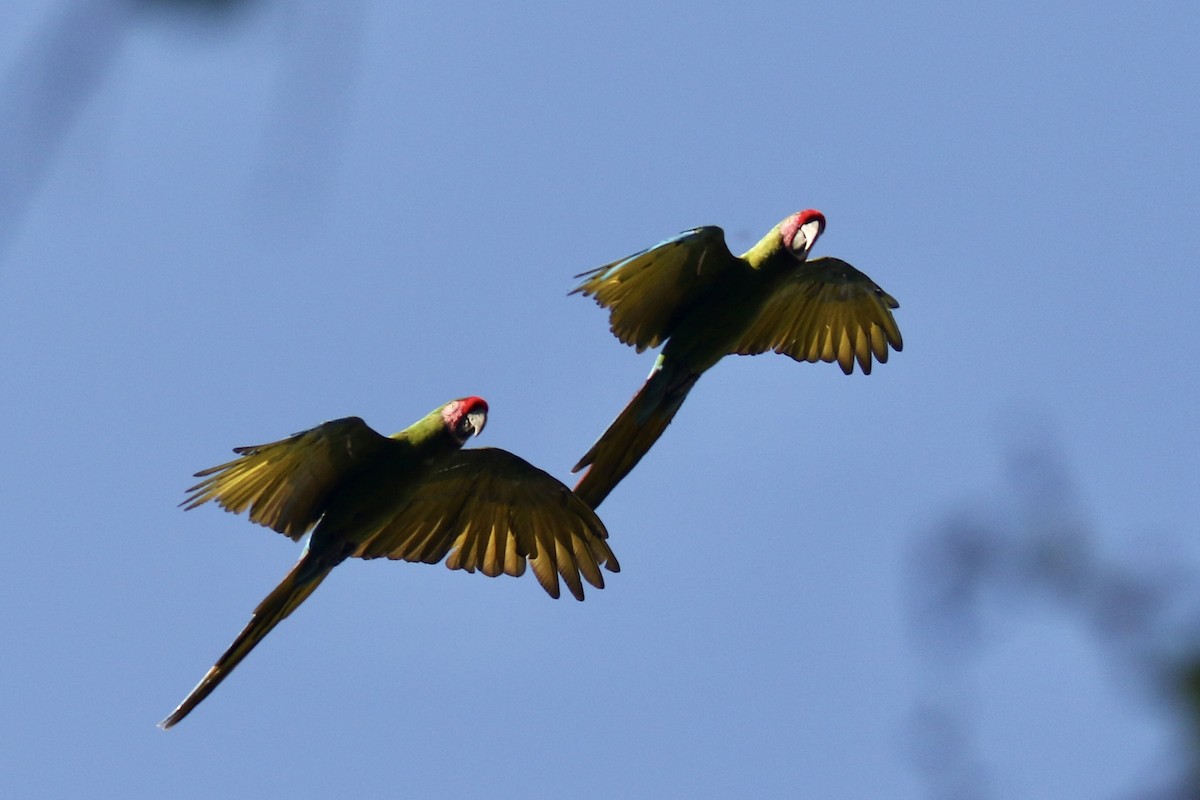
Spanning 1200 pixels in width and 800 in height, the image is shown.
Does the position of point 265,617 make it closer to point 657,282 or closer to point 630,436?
point 630,436

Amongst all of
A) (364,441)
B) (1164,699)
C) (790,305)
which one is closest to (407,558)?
(364,441)

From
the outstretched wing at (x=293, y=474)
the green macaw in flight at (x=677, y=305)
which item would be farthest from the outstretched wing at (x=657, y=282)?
the outstretched wing at (x=293, y=474)

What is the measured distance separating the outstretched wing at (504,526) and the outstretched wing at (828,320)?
139 cm

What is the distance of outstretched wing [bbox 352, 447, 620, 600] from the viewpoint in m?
7.83

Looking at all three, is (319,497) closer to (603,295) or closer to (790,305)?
(603,295)

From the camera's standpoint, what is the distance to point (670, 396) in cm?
780

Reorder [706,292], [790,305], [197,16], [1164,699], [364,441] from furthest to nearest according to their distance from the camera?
1. [790,305]
2. [706,292]
3. [364,441]
4. [1164,699]
5. [197,16]

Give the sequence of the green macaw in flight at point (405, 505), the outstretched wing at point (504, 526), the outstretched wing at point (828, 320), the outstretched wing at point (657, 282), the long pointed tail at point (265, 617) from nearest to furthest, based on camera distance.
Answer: the long pointed tail at point (265, 617) < the green macaw in flight at point (405, 505) < the outstretched wing at point (657, 282) < the outstretched wing at point (504, 526) < the outstretched wing at point (828, 320)

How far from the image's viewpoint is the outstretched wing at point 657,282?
7570 mm

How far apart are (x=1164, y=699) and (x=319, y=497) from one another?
538 cm

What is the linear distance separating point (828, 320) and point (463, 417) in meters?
2.38

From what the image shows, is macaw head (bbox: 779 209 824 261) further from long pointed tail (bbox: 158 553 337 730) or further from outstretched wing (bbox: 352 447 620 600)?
long pointed tail (bbox: 158 553 337 730)

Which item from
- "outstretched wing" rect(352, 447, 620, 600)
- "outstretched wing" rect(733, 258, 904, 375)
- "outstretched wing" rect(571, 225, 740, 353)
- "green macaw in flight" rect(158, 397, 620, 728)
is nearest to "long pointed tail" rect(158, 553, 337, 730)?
"green macaw in flight" rect(158, 397, 620, 728)

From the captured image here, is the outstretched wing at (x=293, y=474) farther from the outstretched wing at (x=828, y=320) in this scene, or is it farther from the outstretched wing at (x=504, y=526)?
the outstretched wing at (x=828, y=320)
